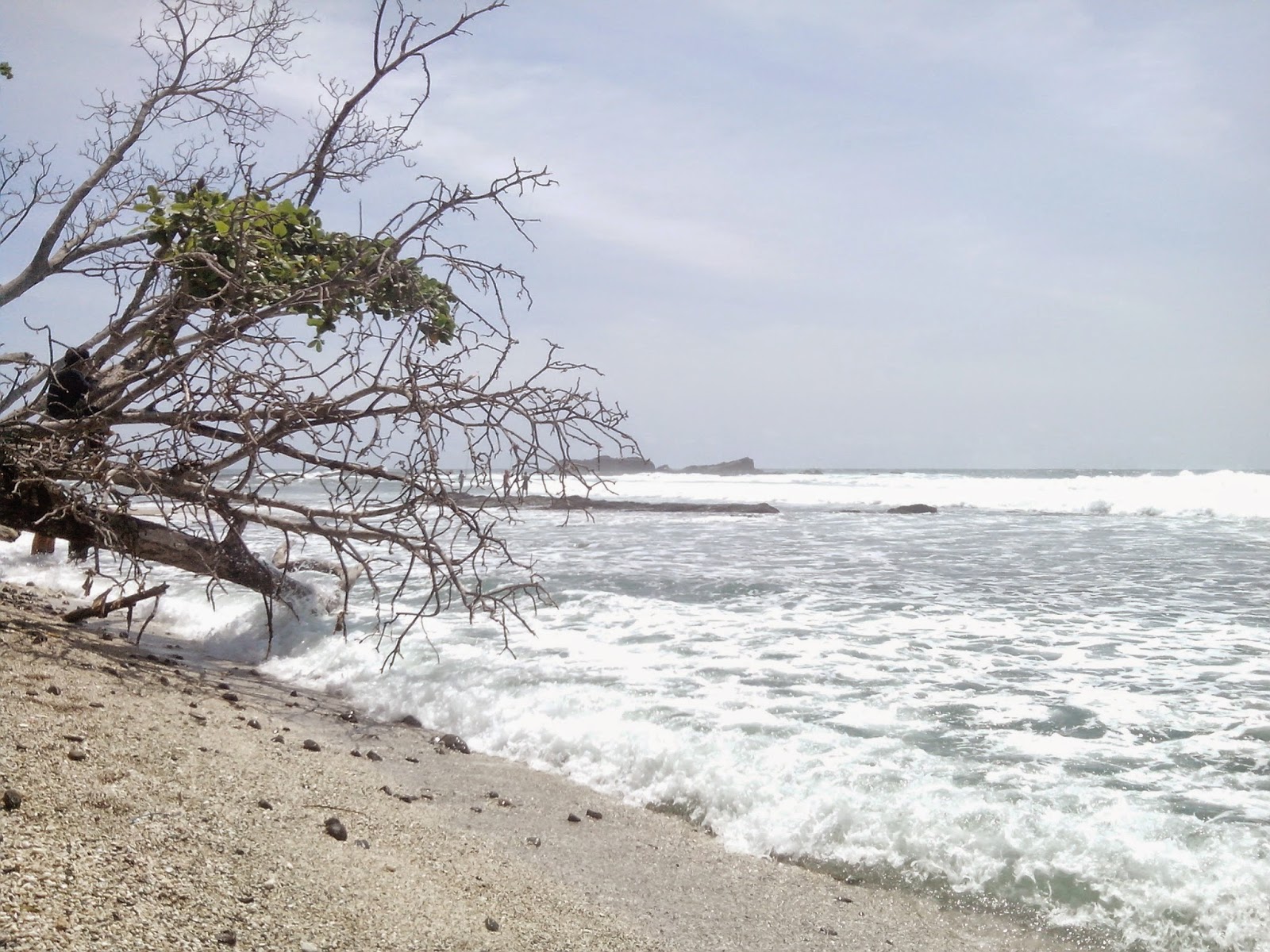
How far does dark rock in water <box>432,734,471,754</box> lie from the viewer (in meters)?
5.50

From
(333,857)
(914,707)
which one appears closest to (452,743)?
(333,857)

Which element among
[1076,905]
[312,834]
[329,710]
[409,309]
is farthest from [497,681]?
[1076,905]

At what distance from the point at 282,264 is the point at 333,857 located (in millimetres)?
A: 3985

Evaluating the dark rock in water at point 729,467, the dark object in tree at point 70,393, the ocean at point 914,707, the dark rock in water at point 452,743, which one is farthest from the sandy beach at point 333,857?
the dark rock in water at point 729,467

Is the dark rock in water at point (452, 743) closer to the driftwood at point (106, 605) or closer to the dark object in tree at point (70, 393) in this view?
the driftwood at point (106, 605)

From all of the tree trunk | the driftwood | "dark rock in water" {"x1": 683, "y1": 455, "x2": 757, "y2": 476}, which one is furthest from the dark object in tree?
"dark rock in water" {"x1": 683, "y1": 455, "x2": 757, "y2": 476}

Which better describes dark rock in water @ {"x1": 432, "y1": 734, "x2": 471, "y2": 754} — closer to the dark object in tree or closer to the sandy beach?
the sandy beach

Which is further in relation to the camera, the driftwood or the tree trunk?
the driftwood

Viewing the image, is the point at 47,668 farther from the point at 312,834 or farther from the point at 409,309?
the point at 409,309

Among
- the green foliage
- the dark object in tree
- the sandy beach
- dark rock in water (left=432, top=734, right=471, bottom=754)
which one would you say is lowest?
dark rock in water (left=432, top=734, right=471, bottom=754)

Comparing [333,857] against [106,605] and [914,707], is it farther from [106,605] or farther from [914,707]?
[106,605]

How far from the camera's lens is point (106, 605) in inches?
269

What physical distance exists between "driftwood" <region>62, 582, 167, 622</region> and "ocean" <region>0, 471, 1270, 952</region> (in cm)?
119

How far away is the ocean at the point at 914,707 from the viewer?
3834mm
